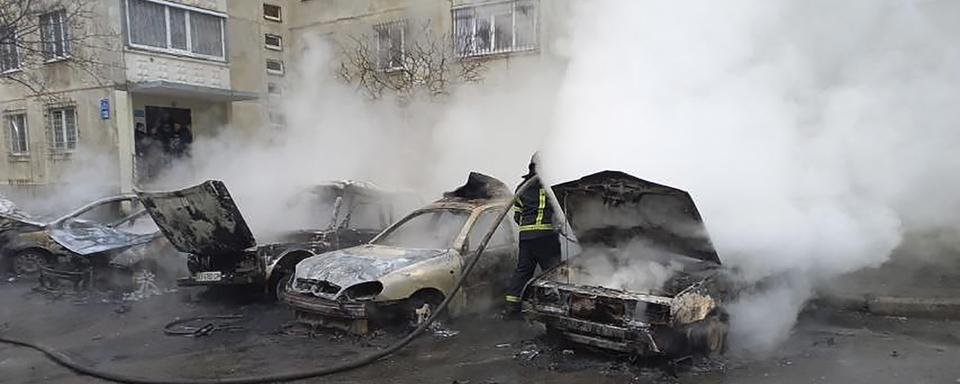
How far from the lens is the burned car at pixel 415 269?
5.93 m

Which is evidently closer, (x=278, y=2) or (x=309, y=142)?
(x=309, y=142)

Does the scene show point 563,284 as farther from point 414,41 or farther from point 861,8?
point 414,41

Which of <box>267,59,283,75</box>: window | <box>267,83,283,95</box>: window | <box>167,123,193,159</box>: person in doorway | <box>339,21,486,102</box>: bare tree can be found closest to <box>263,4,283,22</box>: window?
<box>267,59,283,75</box>: window

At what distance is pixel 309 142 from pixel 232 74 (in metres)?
7.30

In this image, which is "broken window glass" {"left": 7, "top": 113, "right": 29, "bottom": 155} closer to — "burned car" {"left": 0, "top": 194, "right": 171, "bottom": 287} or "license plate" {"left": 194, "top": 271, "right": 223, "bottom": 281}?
"burned car" {"left": 0, "top": 194, "right": 171, "bottom": 287}

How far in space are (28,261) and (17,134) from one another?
10.3m

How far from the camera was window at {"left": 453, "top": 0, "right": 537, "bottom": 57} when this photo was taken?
1213cm

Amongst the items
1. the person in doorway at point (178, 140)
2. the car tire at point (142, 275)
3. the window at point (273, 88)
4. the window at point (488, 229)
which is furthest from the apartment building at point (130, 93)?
the window at point (488, 229)

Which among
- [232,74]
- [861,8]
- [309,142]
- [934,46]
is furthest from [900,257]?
[232,74]

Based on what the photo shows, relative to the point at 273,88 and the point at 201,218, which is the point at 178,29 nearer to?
the point at 273,88

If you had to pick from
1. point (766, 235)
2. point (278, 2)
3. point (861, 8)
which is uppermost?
point (278, 2)

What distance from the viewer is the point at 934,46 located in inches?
228

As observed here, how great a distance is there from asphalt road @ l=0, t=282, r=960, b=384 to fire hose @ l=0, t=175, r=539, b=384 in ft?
0.22

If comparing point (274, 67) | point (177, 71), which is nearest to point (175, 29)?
point (177, 71)
